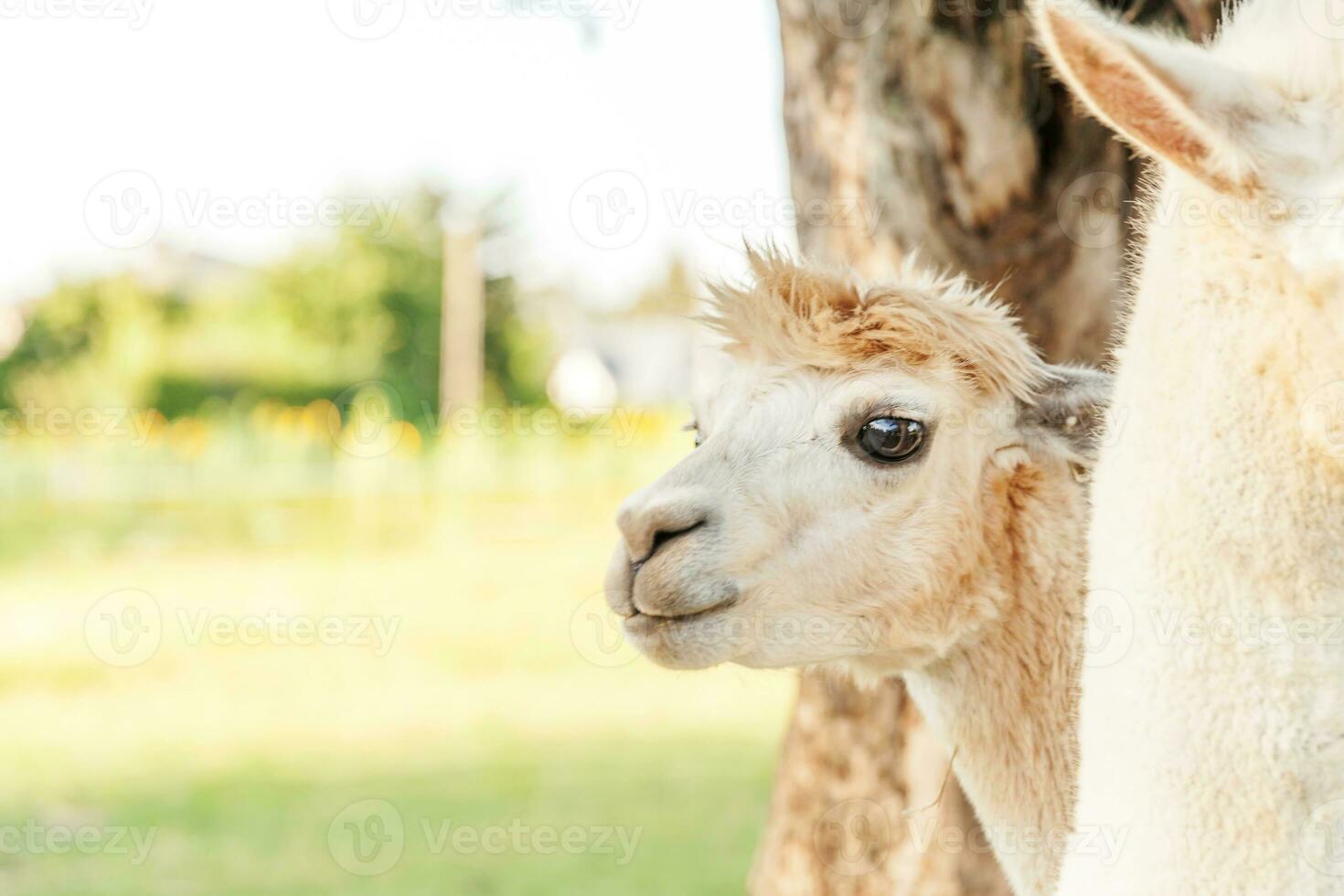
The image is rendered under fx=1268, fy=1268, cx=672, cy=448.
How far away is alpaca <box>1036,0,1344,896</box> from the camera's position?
1437mm

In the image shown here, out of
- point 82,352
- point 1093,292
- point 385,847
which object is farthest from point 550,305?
point 1093,292

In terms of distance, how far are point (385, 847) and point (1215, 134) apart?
660 centimetres

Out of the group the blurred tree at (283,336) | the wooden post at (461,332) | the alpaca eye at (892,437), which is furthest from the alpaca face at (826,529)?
the wooden post at (461,332)

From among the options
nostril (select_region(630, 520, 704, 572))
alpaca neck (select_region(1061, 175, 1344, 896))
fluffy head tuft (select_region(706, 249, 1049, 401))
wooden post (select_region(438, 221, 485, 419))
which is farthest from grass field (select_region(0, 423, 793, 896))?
wooden post (select_region(438, 221, 485, 419))

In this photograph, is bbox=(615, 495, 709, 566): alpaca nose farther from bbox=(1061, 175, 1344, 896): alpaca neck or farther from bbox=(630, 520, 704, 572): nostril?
bbox=(1061, 175, 1344, 896): alpaca neck

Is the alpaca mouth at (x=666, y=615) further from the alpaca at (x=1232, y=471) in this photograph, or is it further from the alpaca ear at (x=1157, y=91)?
the alpaca ear at (x=1157, y=91)

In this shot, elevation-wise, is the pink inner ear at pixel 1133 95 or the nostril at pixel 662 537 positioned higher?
the pink inner ear at pixel 1133 95

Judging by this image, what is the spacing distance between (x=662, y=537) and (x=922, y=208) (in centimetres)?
186

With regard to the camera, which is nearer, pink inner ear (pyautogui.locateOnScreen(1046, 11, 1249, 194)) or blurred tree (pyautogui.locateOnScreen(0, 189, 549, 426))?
pink inner ear (pyautogui.locateOnScreen(1046, 11, 1249, 194))

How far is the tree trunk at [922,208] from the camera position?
3.71m

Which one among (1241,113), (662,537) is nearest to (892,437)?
(662,537)

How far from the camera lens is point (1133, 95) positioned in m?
1.39

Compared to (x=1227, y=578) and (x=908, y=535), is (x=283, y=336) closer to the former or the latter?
(x=908, y=535)

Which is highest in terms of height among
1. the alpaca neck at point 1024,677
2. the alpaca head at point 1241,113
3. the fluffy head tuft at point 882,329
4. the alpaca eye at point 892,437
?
the alpaca head at point 1241,113
